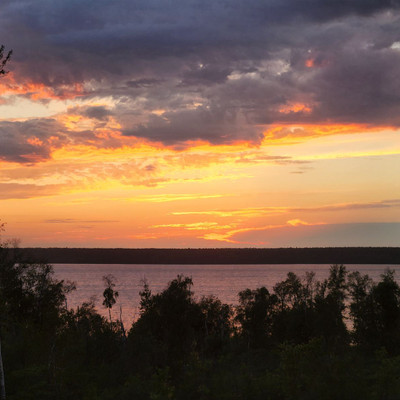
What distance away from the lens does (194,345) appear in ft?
250

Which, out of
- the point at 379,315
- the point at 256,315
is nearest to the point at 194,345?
the point at 256,315

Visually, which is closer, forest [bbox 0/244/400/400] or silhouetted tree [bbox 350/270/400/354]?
forest [bbox 0/244/400/400]

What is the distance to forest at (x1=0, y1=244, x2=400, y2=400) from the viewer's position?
3469 centimetres

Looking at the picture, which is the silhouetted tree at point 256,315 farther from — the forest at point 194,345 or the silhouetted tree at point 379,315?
the silhouetted tree at point 379,315

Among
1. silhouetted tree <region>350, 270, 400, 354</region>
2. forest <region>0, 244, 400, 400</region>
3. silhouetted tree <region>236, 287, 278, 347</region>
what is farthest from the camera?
silhouetted tree <region>236, 287, 278, 347</region>

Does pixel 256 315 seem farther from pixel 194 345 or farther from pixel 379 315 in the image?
A: pixel 194 345

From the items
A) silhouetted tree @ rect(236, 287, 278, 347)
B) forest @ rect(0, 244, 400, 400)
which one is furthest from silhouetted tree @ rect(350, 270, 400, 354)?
silhouetted tree @ rect(236, 287, 278, 347)

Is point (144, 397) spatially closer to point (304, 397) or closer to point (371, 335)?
point (304, 397)

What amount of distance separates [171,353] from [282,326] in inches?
1815

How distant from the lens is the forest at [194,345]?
→ 114 feet

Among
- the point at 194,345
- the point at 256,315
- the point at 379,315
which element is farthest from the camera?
the point at 256,315

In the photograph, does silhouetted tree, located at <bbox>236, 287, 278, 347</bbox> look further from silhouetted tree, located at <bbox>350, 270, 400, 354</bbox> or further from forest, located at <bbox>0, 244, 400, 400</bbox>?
silhouetted tree, located at <bbox>350, 270, 400, 354</bbox>

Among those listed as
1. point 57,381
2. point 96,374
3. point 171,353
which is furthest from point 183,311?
point 57,381

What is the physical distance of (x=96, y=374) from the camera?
44.7 meters
